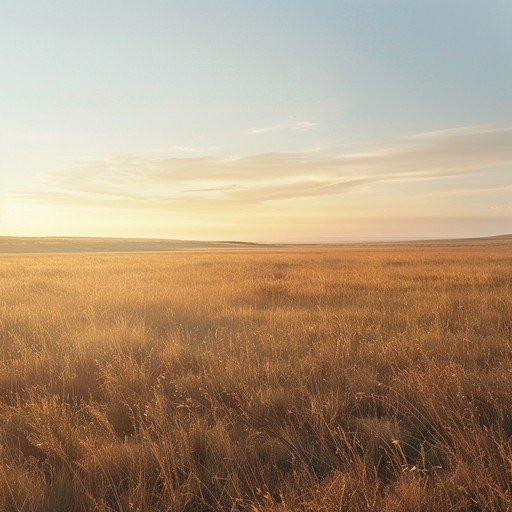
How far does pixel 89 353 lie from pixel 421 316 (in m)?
5.93

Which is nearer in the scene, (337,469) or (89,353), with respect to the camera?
(337,469)

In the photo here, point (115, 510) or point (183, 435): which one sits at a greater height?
point (183, 435)

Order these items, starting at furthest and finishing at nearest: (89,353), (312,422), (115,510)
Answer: (89,353) → (312,422) → (115,510)

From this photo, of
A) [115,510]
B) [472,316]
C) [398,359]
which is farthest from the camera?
[472,316]

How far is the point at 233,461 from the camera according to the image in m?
2.99

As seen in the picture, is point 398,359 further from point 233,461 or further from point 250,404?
point 233,461

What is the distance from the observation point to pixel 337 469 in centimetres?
289

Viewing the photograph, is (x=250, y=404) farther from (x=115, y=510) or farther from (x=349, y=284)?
(x=349, y=284)

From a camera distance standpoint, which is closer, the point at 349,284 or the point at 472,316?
the point at 472,316

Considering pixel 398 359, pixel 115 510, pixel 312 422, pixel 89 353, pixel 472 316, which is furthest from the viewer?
pixel 472 316

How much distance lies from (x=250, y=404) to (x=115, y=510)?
1.46 m

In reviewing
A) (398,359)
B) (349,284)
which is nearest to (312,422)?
(398,359)

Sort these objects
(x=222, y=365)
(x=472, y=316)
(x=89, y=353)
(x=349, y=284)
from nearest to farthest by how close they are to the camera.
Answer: (x=222, y=365), (x=89, y=353), (x=472, y=316), (x=349, y=284)

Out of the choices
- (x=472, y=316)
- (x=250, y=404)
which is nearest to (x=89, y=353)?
(x=250, y=404)
